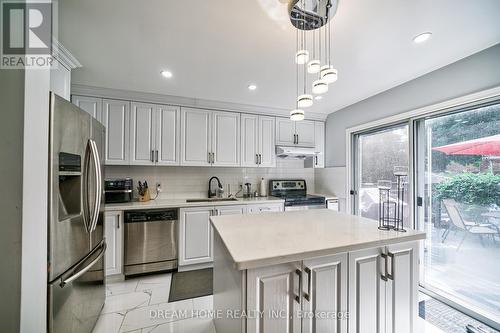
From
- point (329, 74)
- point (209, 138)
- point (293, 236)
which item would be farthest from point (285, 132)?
point (293, 236)

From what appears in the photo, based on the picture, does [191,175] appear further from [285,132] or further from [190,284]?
[285,132]

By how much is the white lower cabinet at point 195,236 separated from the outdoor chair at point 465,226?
2.72 m

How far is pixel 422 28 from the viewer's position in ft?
5.15

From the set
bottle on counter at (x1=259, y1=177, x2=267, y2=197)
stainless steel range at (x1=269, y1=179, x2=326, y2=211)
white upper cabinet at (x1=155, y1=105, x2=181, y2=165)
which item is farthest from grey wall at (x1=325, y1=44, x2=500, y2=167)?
white upper cabinet at (x1=155, y1=105, x2=181, y2=165)

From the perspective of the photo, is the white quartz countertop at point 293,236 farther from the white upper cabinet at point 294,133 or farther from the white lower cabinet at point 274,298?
the white upper cabinet at point 294,133

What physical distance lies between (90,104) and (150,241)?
1998 millimetres

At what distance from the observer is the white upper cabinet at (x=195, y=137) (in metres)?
3.11

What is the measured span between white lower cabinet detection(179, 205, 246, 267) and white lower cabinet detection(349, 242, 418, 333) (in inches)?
78.9

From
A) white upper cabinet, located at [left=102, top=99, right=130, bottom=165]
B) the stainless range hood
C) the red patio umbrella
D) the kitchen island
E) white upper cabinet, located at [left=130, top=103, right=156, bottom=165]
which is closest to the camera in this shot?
the kitchen island

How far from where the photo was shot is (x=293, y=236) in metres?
1.28

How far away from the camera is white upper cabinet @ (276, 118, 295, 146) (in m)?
3.68

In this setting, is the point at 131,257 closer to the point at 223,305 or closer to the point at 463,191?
the point at 223,305

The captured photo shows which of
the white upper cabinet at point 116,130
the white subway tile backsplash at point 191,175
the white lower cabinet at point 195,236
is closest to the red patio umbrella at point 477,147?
the white subway tile backsplash at point 191,175

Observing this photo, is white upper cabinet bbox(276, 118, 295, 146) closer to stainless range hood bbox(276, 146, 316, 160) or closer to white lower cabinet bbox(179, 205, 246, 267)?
stainless range hood bbox(276, 146, 316, 160)
